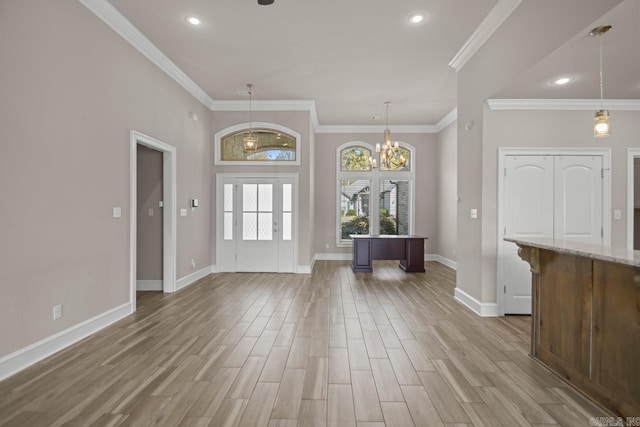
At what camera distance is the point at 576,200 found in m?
4.00

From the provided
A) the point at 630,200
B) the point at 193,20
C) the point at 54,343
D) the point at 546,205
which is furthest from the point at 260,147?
the point at 630,200

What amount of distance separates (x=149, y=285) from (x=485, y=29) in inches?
240

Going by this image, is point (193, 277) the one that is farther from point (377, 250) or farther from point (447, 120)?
point (447, 120)

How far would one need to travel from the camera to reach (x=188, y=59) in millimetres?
4738

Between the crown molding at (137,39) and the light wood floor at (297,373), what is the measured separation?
136 inches

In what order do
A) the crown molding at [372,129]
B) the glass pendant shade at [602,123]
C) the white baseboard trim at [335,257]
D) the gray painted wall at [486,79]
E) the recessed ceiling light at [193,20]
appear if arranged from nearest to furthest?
the glass pendant shade at [602,123] < the gray painted wall at [486,79] < the recessed ceiling light at [193,20] < the crown molding at [372,129] < the white baseboard trim at [335,257]

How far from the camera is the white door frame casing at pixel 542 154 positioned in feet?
13.0

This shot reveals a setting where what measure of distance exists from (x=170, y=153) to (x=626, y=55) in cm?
574

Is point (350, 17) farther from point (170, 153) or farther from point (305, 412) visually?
point (305, 412)

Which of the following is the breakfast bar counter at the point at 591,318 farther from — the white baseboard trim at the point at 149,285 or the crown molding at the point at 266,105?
the white baseboard trim at the point at 149,285

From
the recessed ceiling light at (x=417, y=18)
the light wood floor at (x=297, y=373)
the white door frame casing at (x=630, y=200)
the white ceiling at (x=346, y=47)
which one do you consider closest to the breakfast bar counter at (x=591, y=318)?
the light wood floor at (x=297, y=373)

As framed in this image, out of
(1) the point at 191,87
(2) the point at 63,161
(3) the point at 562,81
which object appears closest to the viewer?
(2) the point at 63,161

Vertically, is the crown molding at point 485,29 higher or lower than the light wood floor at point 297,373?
higher

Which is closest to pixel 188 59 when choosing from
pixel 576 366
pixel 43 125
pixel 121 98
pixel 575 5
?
pixel 121 98
